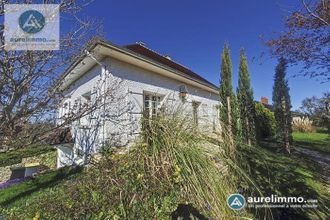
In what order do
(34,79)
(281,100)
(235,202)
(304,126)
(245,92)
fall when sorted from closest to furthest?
(235,202)
(34,79)
(281,100)
(245,92)
(304,126)

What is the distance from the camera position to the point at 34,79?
2.65 meters

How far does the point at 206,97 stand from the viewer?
45.9 ft

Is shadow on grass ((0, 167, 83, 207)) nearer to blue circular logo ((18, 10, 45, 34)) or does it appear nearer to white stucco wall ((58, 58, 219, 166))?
white stucco wall ((58, 58, 219, 166))

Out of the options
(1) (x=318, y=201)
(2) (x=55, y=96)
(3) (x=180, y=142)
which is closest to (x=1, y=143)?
(2) (x=55, y=96)

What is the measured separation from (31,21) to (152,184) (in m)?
2.39

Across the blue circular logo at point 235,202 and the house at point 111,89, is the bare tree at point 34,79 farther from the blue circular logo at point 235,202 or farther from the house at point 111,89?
the blue circular logo at point 235,202

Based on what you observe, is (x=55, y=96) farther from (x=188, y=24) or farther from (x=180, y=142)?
(x=188, y=24)

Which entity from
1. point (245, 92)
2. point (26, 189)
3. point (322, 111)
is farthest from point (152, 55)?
point (322, 111)

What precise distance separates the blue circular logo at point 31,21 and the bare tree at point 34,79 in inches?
5.4

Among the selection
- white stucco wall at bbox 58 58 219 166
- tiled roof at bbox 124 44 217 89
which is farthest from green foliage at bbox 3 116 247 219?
tiled roof at bbox 124 44 217 89

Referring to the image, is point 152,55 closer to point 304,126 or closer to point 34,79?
point 34,79

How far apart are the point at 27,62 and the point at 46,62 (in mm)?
265

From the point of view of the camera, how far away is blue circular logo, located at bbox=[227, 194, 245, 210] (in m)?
2.11

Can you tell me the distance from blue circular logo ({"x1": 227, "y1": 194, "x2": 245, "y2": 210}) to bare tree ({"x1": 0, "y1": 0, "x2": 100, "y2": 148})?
105 inches
